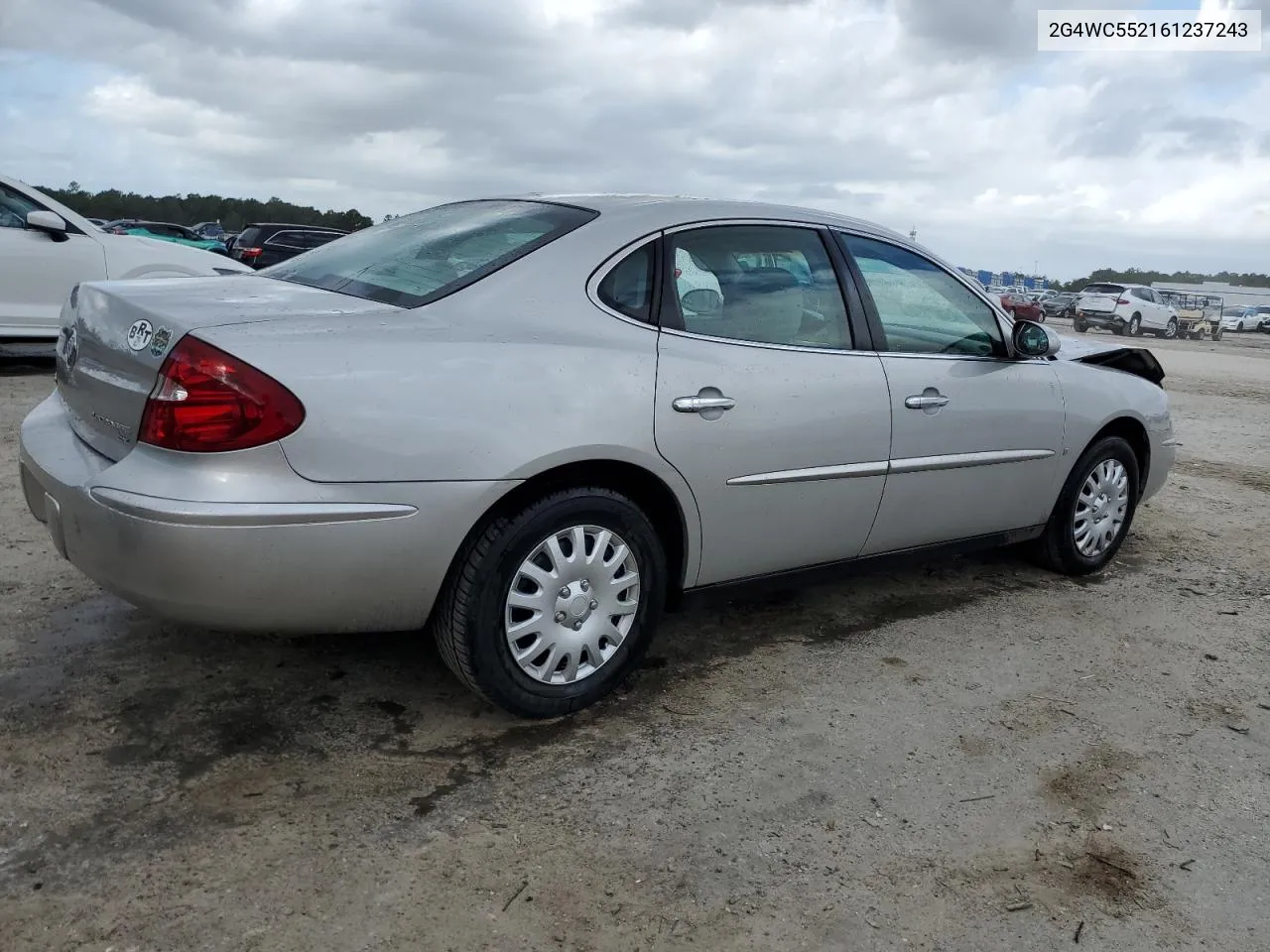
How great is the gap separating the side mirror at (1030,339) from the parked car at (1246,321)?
45.4 metres

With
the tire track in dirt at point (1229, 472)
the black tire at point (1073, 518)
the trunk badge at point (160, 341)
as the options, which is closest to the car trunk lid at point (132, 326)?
the trunk badge at point (160, 341)

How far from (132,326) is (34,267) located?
275 inches

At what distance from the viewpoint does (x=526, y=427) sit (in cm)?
295

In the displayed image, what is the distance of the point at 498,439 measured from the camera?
2.90 metres

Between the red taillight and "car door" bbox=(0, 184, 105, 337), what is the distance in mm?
7049

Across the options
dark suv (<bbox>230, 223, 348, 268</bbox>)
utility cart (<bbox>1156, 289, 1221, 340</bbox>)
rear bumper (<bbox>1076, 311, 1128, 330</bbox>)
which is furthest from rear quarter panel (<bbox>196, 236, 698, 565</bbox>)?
utility cart (<bbox>1156, 289, 1221, 340</bbox>)

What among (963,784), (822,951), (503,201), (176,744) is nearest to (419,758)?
(176,744)

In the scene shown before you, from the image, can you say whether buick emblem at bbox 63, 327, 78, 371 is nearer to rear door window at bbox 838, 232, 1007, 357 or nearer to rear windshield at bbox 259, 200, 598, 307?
rear windshield at bbox 259, 200, 598, 307

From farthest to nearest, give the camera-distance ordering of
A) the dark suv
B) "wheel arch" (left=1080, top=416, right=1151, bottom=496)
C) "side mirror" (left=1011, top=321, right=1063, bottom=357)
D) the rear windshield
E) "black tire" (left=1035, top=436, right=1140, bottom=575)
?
the dark suv
"wheel arch" (left=1080, top=416, right=1151, bottom=496)
"black tire" (left=1035, top=436, right=1140, bottom=575)
"side mirror" (left=1011, top=321, right=1063, bottom=357)
the rear windshield

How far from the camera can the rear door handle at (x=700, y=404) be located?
10.8 feet

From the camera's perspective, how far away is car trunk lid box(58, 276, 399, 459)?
9.20ft

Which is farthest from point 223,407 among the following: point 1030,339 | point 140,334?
point 1030,339

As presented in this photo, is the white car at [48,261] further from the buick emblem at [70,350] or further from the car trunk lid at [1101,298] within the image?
the car trunk lid at [1101,298]

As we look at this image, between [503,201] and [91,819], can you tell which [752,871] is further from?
[503,201]
